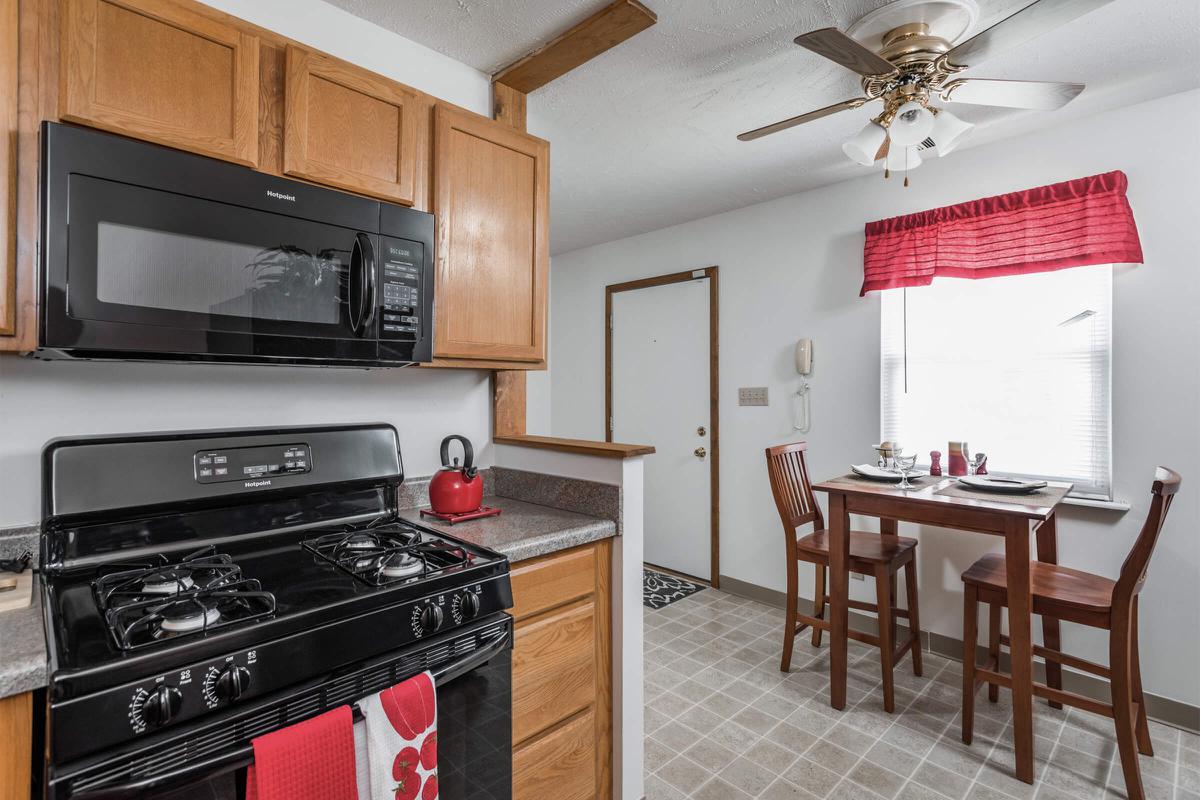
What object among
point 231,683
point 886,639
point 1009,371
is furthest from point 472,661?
point 1009,371

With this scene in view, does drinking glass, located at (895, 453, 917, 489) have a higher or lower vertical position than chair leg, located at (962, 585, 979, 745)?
higher

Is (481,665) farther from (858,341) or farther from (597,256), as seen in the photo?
(597,256)

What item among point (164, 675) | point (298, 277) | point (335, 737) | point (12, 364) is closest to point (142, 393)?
point (12, 364)

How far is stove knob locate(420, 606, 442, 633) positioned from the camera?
120 cm

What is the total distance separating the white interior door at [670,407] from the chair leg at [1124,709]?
2.15m

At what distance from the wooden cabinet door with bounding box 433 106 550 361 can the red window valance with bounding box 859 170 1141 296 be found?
1875mm

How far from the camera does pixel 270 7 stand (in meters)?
1.62

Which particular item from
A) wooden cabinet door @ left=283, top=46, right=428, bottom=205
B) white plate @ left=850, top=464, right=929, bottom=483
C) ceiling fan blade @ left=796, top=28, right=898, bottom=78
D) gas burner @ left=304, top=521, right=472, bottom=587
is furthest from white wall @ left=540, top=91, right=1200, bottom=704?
gas burner @ left=304, top=521, right=472, bottom=587

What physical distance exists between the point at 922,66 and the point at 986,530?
155cm

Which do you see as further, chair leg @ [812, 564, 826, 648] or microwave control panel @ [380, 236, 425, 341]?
chair leg @ [812, 564, 826, 648]

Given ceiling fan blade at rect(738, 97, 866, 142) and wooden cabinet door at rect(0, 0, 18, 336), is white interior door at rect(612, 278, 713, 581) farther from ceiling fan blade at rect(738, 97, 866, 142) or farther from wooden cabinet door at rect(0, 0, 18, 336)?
wooden cabinet door at rect(0, 0, 18, 336)

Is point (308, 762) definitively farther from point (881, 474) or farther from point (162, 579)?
point (881, 474)

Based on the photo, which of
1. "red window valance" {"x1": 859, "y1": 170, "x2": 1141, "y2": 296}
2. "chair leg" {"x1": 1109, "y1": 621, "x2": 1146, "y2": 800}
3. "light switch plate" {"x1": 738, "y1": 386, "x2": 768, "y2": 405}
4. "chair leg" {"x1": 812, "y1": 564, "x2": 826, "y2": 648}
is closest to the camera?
"chair leg" {"x1": 1109, "y1": 621, "x2": 1146, "y2": 800}

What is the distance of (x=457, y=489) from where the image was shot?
172cm
